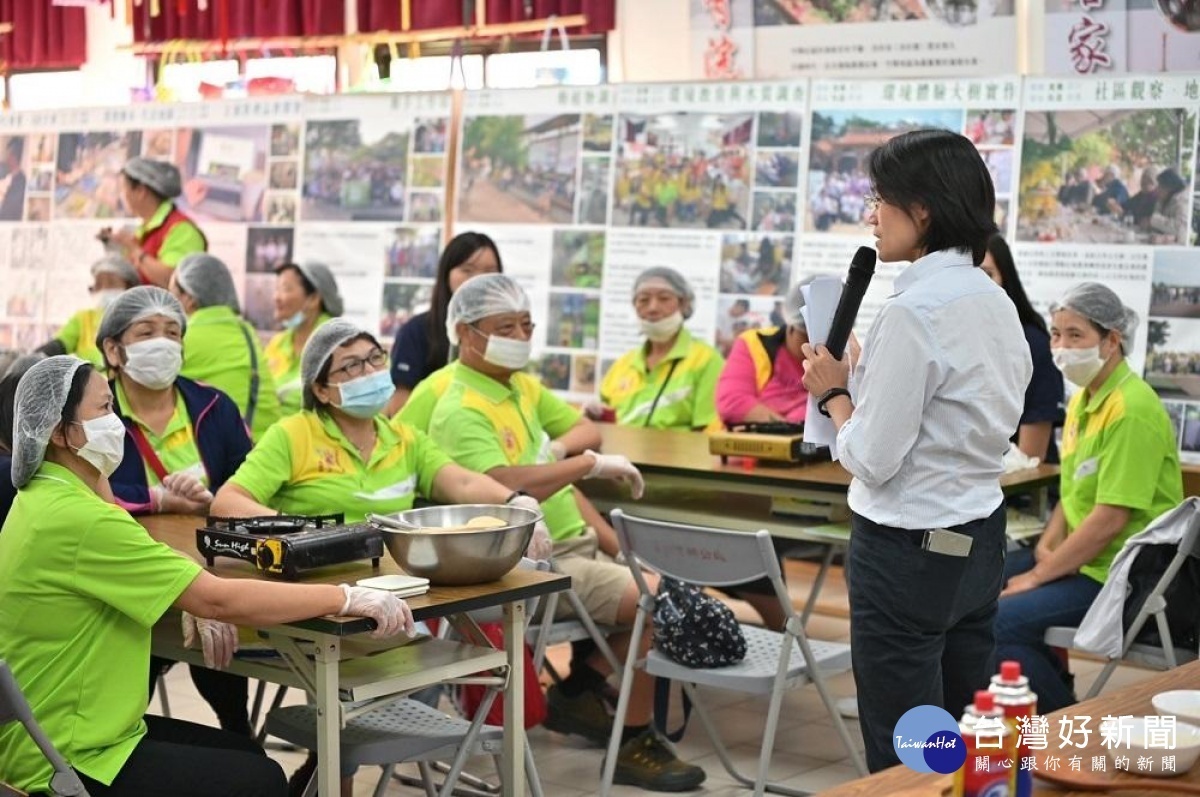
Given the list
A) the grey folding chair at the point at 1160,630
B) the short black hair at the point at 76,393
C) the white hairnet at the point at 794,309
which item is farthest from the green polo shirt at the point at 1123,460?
the short black hair at the point at 76,393

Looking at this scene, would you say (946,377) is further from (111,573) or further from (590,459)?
(590,459)

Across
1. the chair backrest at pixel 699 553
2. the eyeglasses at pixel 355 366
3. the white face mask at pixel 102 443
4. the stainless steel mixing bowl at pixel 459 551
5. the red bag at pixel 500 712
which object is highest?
the eyeglasses at pixel 355 366

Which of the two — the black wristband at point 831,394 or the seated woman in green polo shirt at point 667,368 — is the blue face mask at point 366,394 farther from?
the seated woman in green polo shirt at point 667,368

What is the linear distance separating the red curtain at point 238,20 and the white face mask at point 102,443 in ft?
21.0

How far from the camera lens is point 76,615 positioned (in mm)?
2807

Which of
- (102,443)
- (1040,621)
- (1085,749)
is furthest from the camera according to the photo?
(1040,621)

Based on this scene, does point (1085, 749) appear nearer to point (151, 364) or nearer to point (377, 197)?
point (151, 364)

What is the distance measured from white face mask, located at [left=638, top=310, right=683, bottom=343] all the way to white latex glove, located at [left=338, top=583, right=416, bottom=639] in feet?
11.2

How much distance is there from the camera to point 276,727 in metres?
3.34

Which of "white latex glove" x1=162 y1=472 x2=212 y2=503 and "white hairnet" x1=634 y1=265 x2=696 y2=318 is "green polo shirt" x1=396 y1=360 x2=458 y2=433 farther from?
"white hairnet" x1=634 y1=265 x2=696 y2=318

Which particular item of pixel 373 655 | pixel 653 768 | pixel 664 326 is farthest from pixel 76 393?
pixel 664 326

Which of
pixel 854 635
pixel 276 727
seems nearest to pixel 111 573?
pixel 276 727

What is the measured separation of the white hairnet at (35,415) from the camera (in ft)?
9.41

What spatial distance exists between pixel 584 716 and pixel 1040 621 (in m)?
1.32
